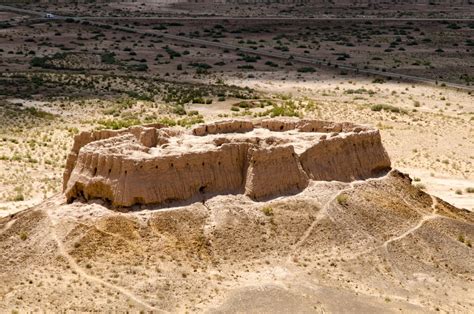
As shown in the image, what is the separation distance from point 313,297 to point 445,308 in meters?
3.47

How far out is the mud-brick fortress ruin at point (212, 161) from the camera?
2175 centimetres

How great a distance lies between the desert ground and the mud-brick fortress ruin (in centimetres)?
59

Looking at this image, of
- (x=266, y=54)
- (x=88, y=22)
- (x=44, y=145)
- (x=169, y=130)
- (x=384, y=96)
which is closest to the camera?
(x=169, y=130)

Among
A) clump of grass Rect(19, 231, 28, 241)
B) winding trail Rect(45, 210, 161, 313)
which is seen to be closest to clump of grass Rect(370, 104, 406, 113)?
clump of grass Rect(19, 231, 28, 241)

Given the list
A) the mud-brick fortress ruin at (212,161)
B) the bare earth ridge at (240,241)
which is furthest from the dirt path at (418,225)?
the mud-brick fortress ruin at (212,161)

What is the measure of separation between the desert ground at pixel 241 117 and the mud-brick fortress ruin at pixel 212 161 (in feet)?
1.93

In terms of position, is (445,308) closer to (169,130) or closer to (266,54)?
(169,130)

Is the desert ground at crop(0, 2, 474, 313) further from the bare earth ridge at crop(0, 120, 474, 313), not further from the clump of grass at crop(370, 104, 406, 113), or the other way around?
the clump of grass at crop(370, 104, 406, 113)

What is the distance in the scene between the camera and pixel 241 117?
148 ft

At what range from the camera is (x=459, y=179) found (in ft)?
118

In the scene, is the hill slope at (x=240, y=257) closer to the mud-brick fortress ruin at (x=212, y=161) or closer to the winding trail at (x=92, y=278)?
the winding trail at (x=92, y=278)

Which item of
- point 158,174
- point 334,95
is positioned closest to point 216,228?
point 158,174

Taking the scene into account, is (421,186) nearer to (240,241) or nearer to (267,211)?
(267,211)

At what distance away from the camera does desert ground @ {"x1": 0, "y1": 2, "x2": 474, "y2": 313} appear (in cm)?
1998
